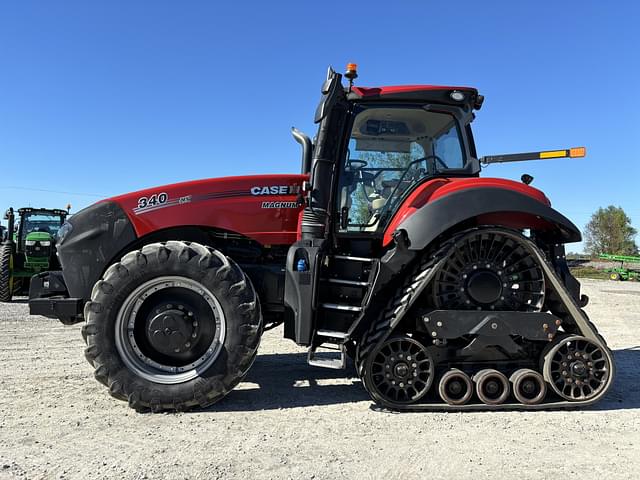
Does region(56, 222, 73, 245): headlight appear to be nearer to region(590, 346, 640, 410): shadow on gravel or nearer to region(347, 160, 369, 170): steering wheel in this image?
region(347, 160, 369, 170): steering wheel

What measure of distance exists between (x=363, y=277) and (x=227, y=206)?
56.2 inches

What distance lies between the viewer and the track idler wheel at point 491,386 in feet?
12.7

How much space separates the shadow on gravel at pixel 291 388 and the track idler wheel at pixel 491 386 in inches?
39.4

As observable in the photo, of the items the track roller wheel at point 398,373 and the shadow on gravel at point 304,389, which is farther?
the shadow on gravel at point 304,389

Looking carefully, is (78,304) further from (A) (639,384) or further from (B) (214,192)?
(A) (639,384)

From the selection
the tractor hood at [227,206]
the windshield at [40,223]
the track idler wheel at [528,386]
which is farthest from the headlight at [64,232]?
the windshield at [40,223]

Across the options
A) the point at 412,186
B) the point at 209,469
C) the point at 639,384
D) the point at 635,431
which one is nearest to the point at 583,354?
the point at 635,431

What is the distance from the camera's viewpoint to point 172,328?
3.88 meters

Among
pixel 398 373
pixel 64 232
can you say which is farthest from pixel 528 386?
pixel 64 232

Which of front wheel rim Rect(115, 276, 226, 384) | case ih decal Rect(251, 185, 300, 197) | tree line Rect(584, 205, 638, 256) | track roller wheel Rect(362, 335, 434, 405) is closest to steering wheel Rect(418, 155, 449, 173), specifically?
case ih decal Rect(251, 185, 300, 197)

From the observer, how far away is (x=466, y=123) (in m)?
4.52

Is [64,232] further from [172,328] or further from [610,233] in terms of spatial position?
[610,233]

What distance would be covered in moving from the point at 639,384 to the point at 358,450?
139 inches

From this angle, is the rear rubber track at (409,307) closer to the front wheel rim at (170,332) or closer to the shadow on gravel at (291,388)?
the shadow on gravel at (291,388)
